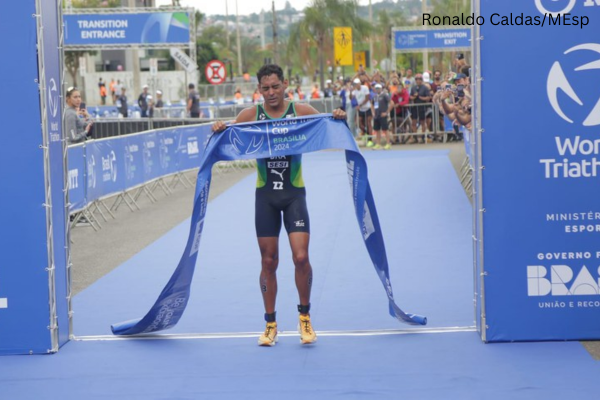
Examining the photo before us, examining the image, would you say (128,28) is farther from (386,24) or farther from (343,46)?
(386,24)

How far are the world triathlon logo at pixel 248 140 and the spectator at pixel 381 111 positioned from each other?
20.7 metres

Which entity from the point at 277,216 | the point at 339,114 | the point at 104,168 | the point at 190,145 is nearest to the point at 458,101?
the point at 104,168

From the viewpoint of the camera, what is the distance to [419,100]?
102 ft

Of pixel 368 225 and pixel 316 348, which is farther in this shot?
pixel 368 225

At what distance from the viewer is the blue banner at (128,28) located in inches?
1268

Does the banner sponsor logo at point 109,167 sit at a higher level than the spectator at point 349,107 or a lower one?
lower

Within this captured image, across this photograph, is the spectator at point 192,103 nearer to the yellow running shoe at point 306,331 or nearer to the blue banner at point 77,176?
the blue banner at point 77,176

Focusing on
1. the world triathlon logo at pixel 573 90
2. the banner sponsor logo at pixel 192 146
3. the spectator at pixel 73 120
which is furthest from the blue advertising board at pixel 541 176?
the banner sponsor logo at pixel 192 146

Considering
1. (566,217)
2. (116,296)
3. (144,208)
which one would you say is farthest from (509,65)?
(144,208)

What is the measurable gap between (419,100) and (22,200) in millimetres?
24374

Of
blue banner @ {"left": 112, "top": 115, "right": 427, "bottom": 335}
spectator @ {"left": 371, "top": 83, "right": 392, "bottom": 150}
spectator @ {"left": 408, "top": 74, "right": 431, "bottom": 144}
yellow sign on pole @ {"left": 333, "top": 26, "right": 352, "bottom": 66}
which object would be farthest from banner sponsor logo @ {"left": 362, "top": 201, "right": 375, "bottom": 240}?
yellow sign on pole @ {"left": 333, "top": 26, "right": 352, "bottom": 66}

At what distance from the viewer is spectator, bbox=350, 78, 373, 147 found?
3066cm

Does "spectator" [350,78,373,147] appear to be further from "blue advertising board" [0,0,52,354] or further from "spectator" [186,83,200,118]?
"blue advertising board" [0,0,52,354]

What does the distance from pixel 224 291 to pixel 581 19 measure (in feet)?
15.1
